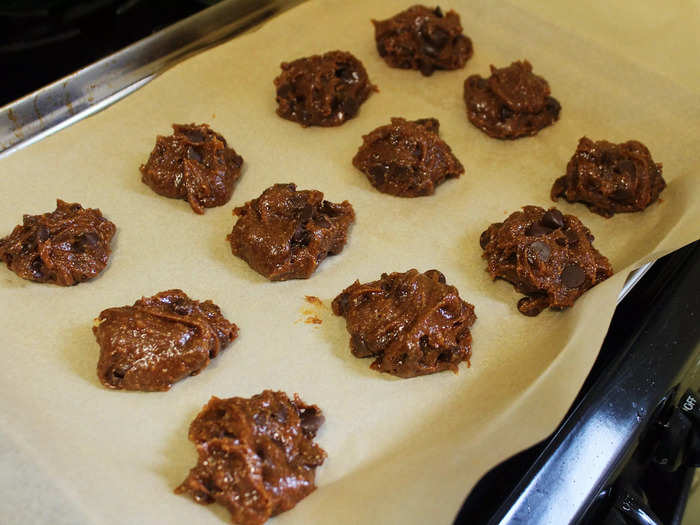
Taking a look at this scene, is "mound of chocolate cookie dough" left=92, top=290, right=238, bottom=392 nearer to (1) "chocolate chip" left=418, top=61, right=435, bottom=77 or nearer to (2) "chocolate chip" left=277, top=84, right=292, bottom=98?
(2) "chocolate chip" left=277, top=84, right=292, bottom=98

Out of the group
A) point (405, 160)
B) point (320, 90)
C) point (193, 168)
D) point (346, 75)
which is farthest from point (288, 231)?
point (346, 75)

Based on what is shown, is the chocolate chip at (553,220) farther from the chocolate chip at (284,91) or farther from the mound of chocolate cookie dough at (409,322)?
the chocolate chip at (284,91)

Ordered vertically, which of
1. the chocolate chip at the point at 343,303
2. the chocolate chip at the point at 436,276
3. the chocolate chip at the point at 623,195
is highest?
the chocolate chip at the point at 623,195

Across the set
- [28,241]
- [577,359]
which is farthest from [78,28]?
[577,359]

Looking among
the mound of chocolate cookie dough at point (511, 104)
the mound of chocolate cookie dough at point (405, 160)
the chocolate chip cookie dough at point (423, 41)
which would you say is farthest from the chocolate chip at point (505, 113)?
the chocolate chip cookie dough at point (423, 41)

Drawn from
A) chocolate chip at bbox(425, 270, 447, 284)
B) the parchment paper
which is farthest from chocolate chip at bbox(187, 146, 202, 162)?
chocolate chip at bbox(425, 270, 447, 284)

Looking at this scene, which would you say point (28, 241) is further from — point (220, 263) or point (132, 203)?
point (220, 263)
